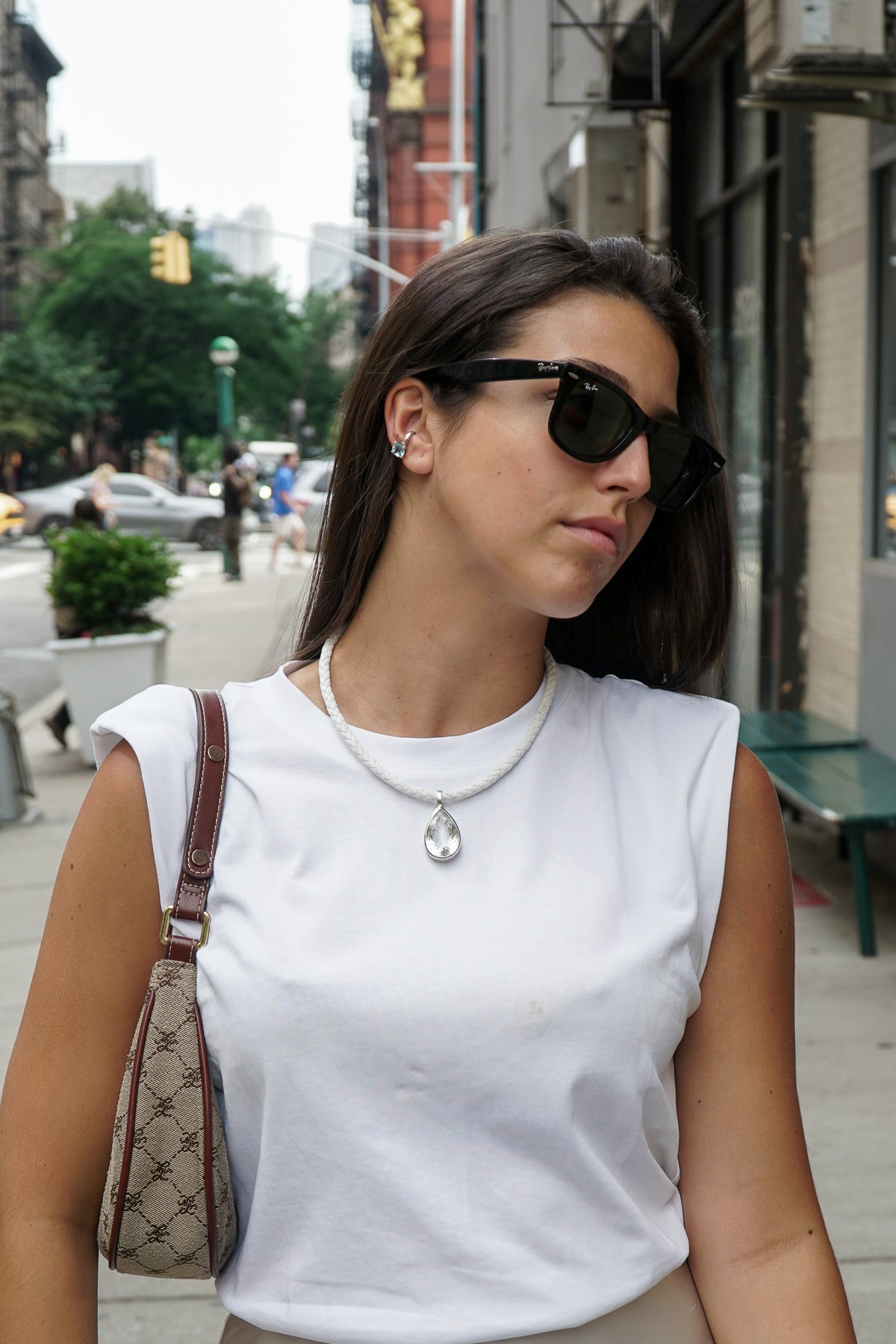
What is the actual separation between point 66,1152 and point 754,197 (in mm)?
8279

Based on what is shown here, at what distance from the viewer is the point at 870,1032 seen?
4844mm

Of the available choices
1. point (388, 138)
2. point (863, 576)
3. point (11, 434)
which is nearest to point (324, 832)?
point (863, 576)

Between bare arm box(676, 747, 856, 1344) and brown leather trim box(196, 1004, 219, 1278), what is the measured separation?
0.52 m

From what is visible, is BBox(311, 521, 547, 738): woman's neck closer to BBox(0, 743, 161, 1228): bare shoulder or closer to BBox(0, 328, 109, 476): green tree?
BBox(0, 743, 161, 1228): bare shoulder

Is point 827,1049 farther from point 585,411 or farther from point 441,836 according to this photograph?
point 585,411

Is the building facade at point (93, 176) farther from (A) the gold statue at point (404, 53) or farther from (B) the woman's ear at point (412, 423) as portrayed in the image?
(B) the woman's ear at point (412, 423)

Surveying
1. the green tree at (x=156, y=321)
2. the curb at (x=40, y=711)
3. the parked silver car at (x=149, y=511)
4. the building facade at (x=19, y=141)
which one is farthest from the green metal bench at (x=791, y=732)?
the building facade at (x=19, y=141)

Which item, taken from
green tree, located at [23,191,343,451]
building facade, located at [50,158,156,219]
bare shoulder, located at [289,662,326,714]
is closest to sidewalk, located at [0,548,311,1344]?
bare shoulder, located at [289,662,326,714]

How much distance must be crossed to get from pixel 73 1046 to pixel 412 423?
2.60 ft

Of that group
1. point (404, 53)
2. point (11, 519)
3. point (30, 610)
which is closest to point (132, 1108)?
point (30, 610)

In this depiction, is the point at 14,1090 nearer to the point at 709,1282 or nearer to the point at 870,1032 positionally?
the point at 709,1282

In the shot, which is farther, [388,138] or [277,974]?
[388,138]

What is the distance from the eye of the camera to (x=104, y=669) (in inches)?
375

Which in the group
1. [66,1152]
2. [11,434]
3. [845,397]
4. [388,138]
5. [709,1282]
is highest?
[388,138]
